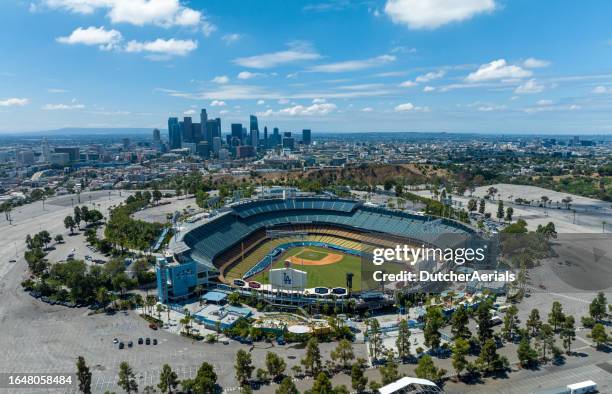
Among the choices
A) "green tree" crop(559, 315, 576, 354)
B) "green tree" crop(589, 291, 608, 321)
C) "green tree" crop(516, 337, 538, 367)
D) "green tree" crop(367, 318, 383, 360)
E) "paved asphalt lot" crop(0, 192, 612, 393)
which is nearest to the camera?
"paved asphalt lot" crop(0, 192, 612, 393)

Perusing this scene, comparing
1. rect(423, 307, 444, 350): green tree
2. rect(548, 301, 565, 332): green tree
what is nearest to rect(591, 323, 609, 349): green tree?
rect(548, 301, 565, 332): green tree

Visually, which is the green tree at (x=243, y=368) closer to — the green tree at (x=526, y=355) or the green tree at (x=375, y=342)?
the green tree at (x=375, y=342)

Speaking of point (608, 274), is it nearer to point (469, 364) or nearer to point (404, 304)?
point (404, 304)

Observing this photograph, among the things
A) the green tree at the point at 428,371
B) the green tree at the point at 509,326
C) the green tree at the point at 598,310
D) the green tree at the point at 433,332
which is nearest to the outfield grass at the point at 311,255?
the green tree at the point at 433,332

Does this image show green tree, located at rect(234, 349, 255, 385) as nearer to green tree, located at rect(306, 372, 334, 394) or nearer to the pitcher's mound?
green tree, located at rect(306, 372, 334, 394)

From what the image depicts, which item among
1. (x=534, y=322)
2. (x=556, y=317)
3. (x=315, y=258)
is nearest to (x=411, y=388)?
(x=534, y=322)

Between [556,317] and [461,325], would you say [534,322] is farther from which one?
[461,325]
